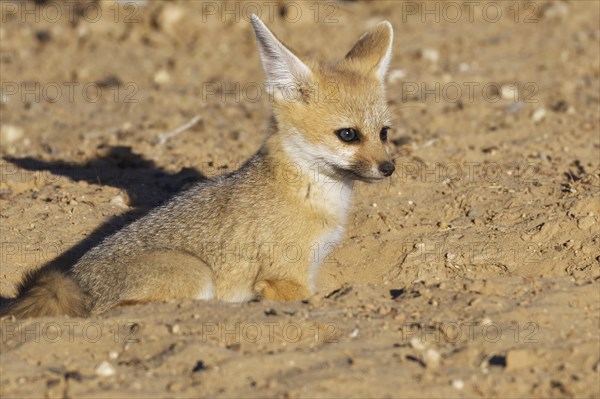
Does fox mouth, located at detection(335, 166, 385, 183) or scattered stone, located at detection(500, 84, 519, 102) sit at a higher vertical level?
fox mouth, located at detection(335, 166, 385, 183)

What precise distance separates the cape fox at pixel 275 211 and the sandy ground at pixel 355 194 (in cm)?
47

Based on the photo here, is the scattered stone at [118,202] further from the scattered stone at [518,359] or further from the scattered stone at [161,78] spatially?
the scattered stone at [161,78]

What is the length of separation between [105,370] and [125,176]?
429 centimetres

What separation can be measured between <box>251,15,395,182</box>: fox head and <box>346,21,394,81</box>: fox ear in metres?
0.34

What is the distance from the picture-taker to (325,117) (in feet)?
20.4

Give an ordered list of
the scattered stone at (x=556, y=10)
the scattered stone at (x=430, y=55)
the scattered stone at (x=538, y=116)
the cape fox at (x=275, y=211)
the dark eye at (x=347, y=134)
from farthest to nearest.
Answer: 1. the scattered stone at (x=556, y=10)
2. the scattered stone at (x=430, y=55)
3. the scattered stone at (x=538, y=116)
4. the dark eye at (x=347, y=134)
5. the cape fox at (x=275, y=211)

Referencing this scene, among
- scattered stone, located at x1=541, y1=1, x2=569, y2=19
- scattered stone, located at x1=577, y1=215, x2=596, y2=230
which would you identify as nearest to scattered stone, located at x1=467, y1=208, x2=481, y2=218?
scattered stone, located at x1=577, y1=215, x2=596, y2=230

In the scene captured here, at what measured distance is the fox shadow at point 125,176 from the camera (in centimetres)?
774

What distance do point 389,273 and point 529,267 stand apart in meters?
1.10

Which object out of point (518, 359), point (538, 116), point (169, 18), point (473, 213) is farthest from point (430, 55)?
point (518, 359)

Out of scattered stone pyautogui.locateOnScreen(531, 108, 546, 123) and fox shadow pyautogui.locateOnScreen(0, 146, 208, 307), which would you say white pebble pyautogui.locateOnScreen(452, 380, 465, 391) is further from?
scattered stone pyautogui.locateOnScreen(531, 108, 546, 123)

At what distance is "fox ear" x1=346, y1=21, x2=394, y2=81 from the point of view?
22.3 feet

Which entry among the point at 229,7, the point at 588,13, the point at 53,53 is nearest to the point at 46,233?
the point at 53,53

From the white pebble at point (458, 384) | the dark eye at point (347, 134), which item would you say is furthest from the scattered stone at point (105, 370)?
the dark eye at point (347, 134)
